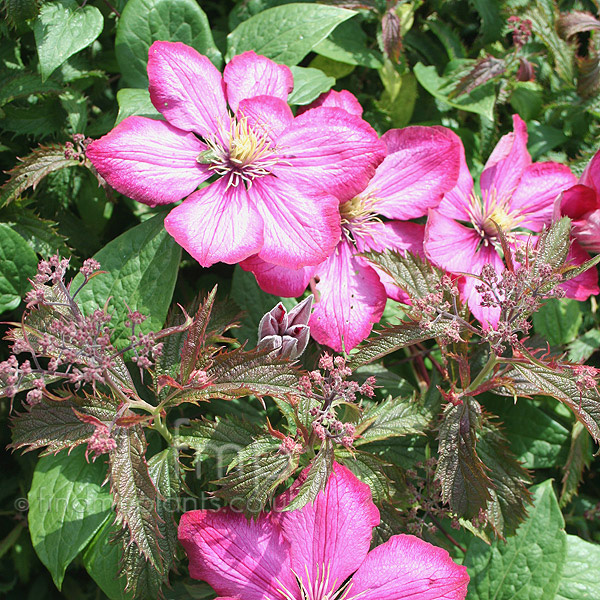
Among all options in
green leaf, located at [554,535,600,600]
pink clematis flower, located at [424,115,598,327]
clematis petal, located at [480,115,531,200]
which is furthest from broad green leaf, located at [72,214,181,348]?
green leaf, located at [554,535,600,600]

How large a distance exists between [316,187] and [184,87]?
337 millimetres

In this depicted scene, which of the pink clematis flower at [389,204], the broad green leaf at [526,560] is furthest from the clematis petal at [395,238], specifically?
the broad green leaf at [526,560]

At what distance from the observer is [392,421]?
1208 mm

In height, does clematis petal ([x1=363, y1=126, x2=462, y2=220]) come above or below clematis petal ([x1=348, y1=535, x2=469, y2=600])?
above

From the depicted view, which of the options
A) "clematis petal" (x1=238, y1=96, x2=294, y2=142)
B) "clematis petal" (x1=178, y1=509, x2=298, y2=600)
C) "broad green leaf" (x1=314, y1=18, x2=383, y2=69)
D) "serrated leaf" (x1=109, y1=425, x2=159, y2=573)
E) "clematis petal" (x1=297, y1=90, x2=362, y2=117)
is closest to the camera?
"serrated leaf" (x1=109, y1=425, x2=159, y2=573)

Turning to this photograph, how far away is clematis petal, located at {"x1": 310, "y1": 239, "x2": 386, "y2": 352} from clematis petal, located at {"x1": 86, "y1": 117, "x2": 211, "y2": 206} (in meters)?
0.33

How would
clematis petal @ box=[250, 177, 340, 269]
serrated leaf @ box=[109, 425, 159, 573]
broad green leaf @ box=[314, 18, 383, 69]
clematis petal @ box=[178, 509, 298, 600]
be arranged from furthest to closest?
broad green leaf @ box=[314, 18, 383, 69], clematis petal @ box=[250, 177, 340, 269], clematis petal @ box=[178, 509, 298, 600], serrated leaf @ box=[109, 425, 159, 573]

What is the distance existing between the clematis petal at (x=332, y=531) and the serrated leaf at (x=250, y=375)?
19cm

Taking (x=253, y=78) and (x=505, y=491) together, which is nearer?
(x=505, y=491)

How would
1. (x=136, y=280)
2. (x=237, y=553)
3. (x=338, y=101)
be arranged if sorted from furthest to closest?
(x=338, y=101), (x=136, y=280), (x=237, y=553)

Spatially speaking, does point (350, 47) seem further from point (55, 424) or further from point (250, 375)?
point (55, 424)

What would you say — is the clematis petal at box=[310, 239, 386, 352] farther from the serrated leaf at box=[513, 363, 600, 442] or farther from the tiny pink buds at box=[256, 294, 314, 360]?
the serrated leaf at box=[513, 363, 600, 442]

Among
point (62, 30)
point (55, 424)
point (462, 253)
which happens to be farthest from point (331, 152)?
point (55, 424)

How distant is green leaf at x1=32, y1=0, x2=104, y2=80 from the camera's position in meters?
1.25
